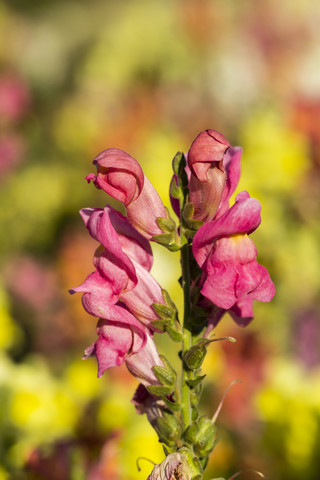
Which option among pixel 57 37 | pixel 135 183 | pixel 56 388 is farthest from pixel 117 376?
pixel 57 37

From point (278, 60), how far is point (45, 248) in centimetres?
177

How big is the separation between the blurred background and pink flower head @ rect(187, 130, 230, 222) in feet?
1.15

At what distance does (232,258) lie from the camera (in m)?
0.52

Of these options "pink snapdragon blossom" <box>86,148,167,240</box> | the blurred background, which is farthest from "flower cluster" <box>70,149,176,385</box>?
the blurred background

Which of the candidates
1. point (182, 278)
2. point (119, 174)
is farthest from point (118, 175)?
point (182, 278)

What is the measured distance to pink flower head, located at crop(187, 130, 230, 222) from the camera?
1.73 ft

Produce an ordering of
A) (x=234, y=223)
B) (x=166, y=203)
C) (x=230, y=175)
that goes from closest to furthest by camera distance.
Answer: (x=234, y=223)
(x=230, y=175)
(x=166, y=203)

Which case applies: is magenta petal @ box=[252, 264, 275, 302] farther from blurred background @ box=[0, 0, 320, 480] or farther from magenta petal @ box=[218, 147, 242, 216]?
blurred background @ box=[0, 0, 320, 480]

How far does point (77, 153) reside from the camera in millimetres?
2887

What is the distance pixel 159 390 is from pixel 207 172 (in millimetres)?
197

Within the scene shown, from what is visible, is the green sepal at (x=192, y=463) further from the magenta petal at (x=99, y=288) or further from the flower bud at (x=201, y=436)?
the magenta petal at (x=99, y=288)

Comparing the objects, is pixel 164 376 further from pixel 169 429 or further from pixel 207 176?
pixel 207 176

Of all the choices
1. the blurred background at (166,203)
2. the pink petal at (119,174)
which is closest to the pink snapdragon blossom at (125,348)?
the pink petal at (119,174)

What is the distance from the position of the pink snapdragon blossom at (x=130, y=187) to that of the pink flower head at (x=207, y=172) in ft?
0.13
